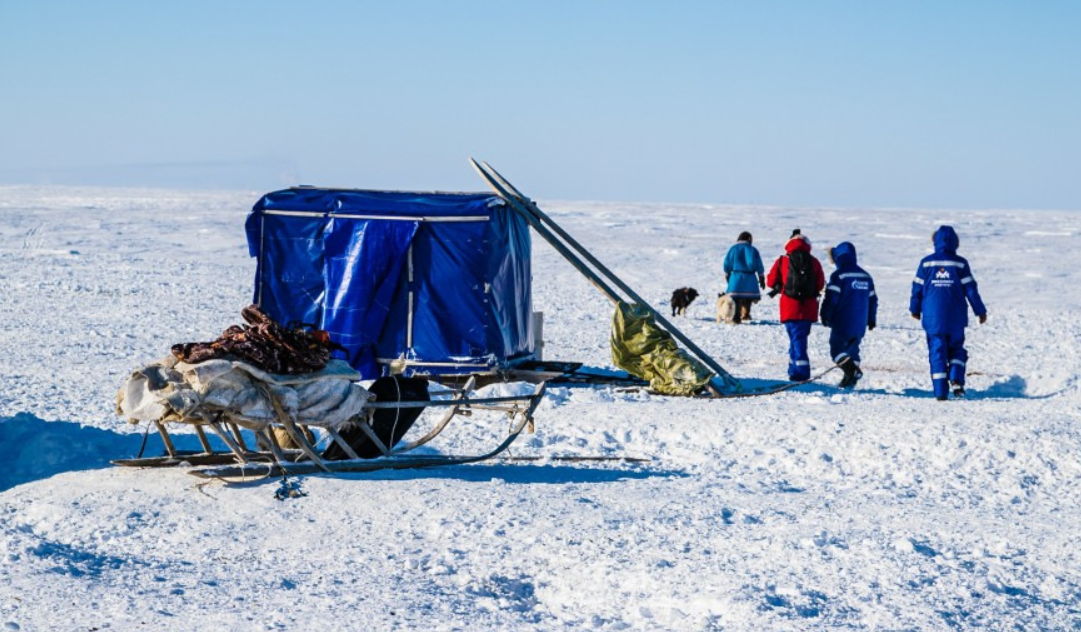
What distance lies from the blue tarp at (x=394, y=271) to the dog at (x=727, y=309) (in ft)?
24.8

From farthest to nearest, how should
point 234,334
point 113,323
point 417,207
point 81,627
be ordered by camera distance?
point 113,323 → point 417,207 → point 234,334 → point 81,627

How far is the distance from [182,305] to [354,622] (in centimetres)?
1379

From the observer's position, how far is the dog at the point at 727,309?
18.4 m

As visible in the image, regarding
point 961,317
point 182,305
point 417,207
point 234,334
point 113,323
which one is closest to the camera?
point 234,334

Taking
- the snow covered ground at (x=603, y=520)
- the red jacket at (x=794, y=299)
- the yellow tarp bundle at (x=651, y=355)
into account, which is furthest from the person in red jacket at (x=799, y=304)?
the yellow tarp bundle at (x=651, y=355)

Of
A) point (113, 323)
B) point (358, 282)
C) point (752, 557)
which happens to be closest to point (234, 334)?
point (752, 557)

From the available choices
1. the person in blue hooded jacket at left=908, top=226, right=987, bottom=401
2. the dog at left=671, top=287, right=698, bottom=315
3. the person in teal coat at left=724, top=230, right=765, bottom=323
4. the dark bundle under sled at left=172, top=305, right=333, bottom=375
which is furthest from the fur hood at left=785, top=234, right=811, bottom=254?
the dark bundle under sled at left=172, top=305, right=333, bottom=375

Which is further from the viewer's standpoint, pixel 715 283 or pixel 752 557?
pixel 715 283

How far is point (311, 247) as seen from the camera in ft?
36.8

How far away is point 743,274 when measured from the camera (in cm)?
1838

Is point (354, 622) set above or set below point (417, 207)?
below

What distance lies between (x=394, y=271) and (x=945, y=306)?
15.4ft

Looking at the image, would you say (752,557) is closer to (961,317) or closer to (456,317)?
(456,317)

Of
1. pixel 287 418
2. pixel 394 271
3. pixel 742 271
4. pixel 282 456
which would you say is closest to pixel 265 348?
pixel 287 418
